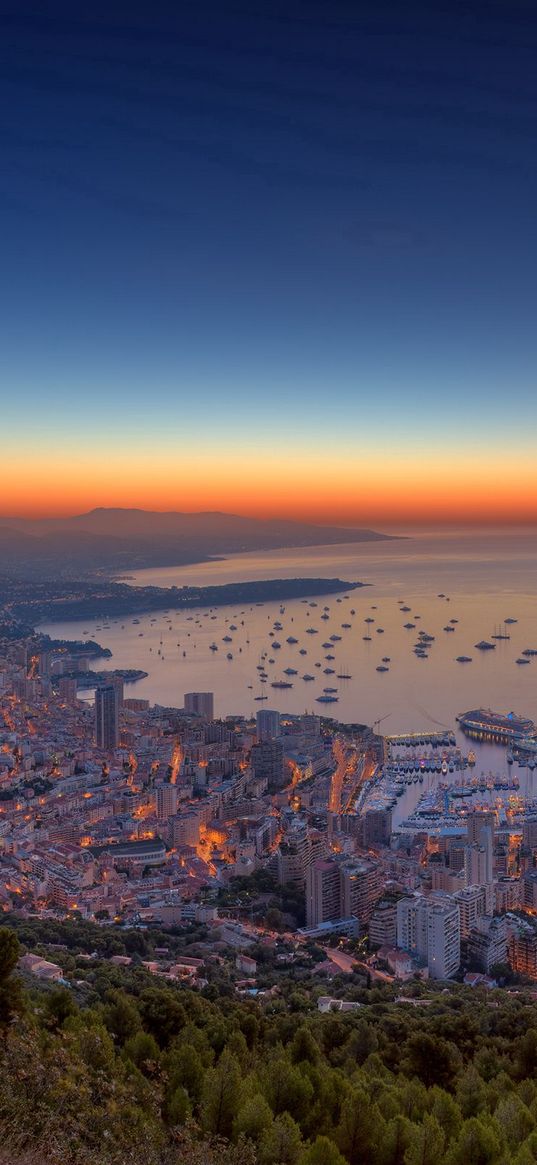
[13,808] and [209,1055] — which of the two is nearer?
[209,1055]

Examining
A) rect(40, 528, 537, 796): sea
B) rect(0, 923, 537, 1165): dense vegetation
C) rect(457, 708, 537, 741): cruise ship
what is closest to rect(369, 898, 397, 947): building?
rect(0, 923, 537, 1165): dense vegetation

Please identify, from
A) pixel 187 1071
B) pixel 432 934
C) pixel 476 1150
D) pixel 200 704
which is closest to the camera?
pixel 476 1150

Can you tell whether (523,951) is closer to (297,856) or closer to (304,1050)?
(297,856)

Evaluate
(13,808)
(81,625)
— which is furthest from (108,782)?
(81,625)

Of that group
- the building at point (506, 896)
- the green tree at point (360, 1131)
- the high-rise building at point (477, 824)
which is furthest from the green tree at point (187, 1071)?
the high-rise building at point (477, 824)

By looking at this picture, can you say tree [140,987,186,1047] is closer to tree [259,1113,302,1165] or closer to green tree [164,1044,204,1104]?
green tree [164,1044,204,1104]

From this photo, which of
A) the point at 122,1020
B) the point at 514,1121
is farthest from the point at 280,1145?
the point at 122,1020

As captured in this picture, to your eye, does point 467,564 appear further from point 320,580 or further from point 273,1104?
point 273,1104
